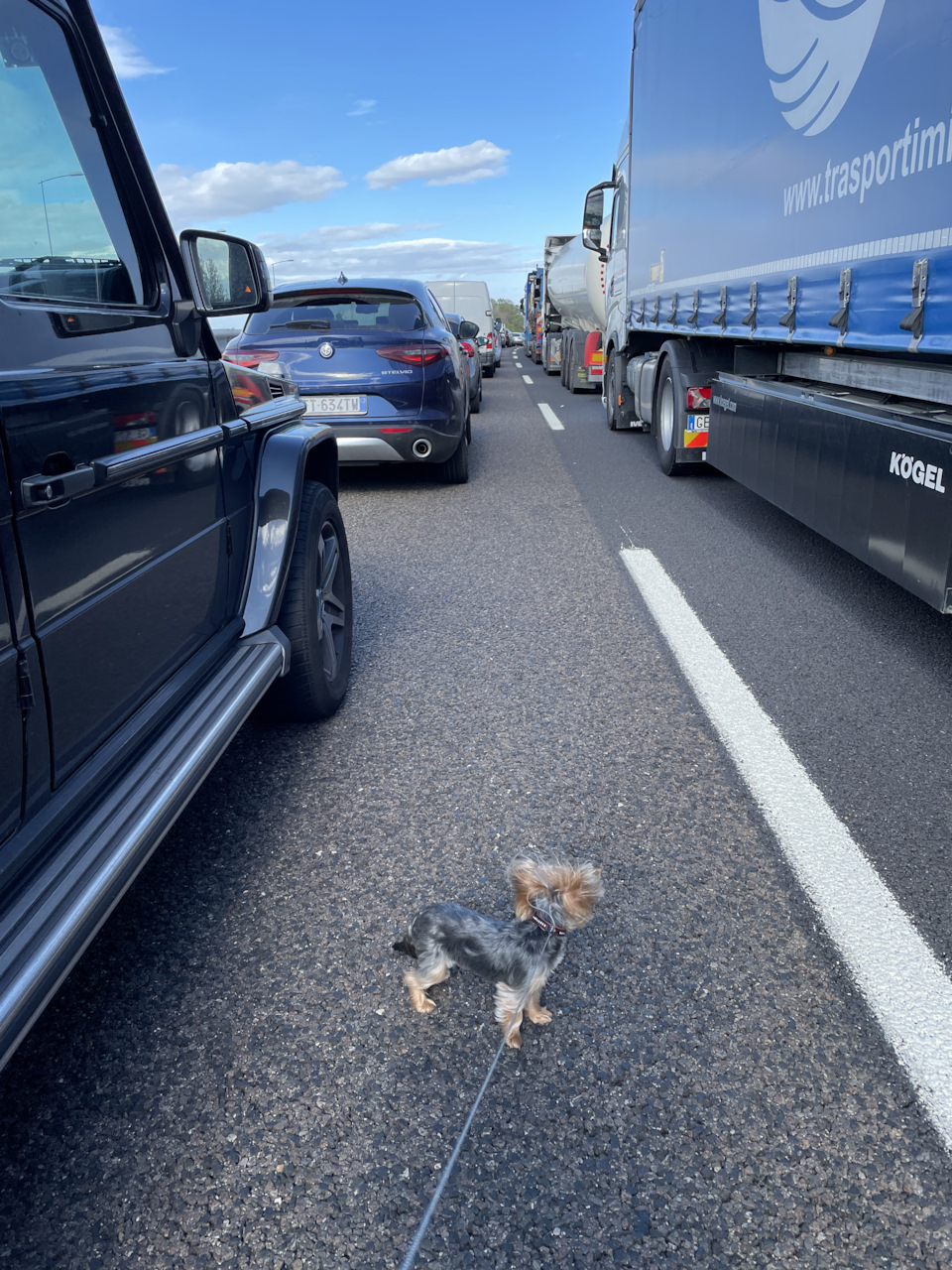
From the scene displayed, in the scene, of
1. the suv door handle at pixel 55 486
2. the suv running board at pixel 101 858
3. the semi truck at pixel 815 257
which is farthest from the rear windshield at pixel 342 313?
the suv door handle at pixel 55 486

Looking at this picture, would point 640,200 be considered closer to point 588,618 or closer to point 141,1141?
point 588,618

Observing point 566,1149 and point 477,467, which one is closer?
point 566,1149

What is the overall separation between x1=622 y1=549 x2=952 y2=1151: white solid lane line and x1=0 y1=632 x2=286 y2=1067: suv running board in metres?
1.65

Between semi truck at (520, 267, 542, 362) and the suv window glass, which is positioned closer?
the suv window glass

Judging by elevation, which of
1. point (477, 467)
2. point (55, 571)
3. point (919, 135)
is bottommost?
point (477, 467)

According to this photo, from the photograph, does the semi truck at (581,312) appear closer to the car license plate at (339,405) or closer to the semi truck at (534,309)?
the car license plate at (339,405)

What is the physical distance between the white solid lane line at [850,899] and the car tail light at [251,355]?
16.1 feet

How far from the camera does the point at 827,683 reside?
13.2 ft

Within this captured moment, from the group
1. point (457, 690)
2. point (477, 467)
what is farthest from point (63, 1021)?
point (477, 467)

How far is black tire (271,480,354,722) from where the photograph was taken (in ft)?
11.2

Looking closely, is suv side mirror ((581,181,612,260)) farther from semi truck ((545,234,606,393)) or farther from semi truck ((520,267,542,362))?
semi truck ((520,267,542,362))

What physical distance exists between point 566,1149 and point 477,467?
9.08m

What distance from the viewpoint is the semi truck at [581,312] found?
17859 millimetres

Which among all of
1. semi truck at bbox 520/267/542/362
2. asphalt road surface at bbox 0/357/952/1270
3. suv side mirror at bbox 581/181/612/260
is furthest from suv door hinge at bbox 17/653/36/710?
semi truck at bbox 520/267/542/362
